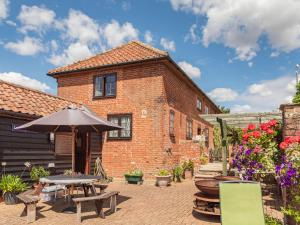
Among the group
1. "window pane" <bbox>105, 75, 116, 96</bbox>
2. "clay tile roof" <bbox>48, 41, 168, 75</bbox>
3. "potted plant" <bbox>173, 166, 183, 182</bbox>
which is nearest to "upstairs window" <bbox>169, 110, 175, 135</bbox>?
"potted plant" <bbox>173, 166, 183, 182</bbox>

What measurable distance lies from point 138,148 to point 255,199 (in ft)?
29.4

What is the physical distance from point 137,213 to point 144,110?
6936 millimetres

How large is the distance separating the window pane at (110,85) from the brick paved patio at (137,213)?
20.7ft

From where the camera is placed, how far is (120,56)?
14883 millimetres

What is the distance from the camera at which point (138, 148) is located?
44.2 feet

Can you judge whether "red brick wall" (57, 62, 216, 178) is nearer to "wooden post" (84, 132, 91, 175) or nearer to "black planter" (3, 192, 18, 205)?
"wooden post" (84, 132, 91, 175)

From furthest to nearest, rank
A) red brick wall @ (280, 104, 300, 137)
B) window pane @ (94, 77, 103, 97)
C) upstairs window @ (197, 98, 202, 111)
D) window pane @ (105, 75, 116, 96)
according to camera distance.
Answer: upstairs window @ (197, 98, 202, 111)
window pane @ (94, 77, 103, 97)
window pane @ (105, 75, 116, 96)
red brick wall @ (280, 104, 300, 137)

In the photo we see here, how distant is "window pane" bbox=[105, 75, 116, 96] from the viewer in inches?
576

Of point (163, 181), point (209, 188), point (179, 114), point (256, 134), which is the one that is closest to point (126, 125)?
point (179, 114)

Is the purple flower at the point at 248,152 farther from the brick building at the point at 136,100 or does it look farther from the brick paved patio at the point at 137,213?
the brick building at the point at 136,100

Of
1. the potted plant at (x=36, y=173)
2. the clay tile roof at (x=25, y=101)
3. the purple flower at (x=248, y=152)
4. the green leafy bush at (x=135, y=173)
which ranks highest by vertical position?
the clay tile roof at (x=25, y=101)

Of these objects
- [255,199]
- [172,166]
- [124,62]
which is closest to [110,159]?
[172,166]

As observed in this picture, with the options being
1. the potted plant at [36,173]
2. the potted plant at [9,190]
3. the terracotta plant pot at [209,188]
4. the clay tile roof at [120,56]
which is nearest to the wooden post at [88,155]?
the potted plant at [36,173]

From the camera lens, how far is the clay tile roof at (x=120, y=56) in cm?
1380
